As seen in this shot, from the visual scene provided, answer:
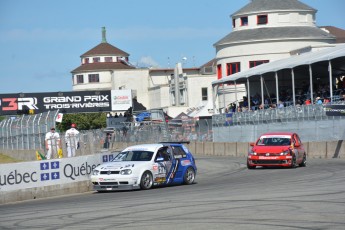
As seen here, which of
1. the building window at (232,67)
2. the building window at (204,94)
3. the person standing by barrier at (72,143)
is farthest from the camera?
the building window at (204,94)

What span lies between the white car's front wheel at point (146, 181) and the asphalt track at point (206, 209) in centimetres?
33

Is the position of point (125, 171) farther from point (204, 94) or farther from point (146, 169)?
point (204, 94)

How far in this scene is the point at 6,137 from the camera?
48469mm

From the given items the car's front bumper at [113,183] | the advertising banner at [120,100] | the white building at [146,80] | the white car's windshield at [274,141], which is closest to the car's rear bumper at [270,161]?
the white car's windshield at [274,141]

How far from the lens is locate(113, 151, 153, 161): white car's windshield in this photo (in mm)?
24525

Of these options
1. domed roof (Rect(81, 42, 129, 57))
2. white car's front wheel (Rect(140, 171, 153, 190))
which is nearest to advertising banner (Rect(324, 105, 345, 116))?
white car's front wheel (Rect(140, 171, 153, 190))

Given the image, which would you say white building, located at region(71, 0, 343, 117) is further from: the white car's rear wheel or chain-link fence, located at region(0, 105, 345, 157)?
the white car's rear wheel

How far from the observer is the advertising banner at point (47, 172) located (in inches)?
880

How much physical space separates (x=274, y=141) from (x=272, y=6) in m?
47.7

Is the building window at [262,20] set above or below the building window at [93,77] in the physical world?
above

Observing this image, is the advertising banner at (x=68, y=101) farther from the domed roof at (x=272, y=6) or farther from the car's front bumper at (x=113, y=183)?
the car's front bumper at (x=113, y=183)

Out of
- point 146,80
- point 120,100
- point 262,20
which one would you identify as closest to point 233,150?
point 120,100

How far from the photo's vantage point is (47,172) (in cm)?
2367

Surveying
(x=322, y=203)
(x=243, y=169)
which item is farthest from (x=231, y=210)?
(x=243, y=169)
